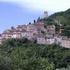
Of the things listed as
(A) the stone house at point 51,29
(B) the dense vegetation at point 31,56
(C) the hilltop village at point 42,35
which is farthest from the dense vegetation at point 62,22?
(B) the dense vegetation at point 31,56

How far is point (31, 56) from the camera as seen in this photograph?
33406 mm

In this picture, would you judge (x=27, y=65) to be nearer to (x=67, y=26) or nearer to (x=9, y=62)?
(x=9, y=62)

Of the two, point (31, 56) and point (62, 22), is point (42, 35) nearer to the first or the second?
point (62, 22)

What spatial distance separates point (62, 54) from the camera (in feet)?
149

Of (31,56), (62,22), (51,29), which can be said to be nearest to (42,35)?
(51,29)

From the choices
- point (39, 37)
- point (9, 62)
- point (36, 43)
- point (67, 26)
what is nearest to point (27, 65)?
point (9, 62)

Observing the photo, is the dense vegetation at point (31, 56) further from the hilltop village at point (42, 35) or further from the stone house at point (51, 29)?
the stone house at point (51, 29)

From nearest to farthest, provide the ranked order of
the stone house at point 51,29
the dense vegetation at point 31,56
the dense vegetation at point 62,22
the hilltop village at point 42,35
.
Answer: the dense vegetation at point 31,56 < the hilltop village at point 42,35 < the dense vegetation at point 62,22 < the stone house at point 51,29

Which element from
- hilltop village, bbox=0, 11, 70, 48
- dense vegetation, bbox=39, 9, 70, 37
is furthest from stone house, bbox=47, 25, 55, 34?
dense vegetation, bbox=39, 9, 70, 37

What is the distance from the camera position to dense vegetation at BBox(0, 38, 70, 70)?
22530 mm

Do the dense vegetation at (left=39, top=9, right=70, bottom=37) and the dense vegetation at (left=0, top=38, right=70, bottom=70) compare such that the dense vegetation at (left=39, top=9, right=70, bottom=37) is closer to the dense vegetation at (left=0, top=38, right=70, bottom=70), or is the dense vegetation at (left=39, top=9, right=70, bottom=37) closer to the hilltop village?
the hilltop village

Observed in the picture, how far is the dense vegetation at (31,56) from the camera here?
73.9 feet

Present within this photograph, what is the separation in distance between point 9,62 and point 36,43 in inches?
1418

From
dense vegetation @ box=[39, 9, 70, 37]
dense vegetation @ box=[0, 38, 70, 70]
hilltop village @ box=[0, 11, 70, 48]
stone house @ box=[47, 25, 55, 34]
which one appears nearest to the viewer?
dense vegetation @ box=[0, 38, 70, 70]
